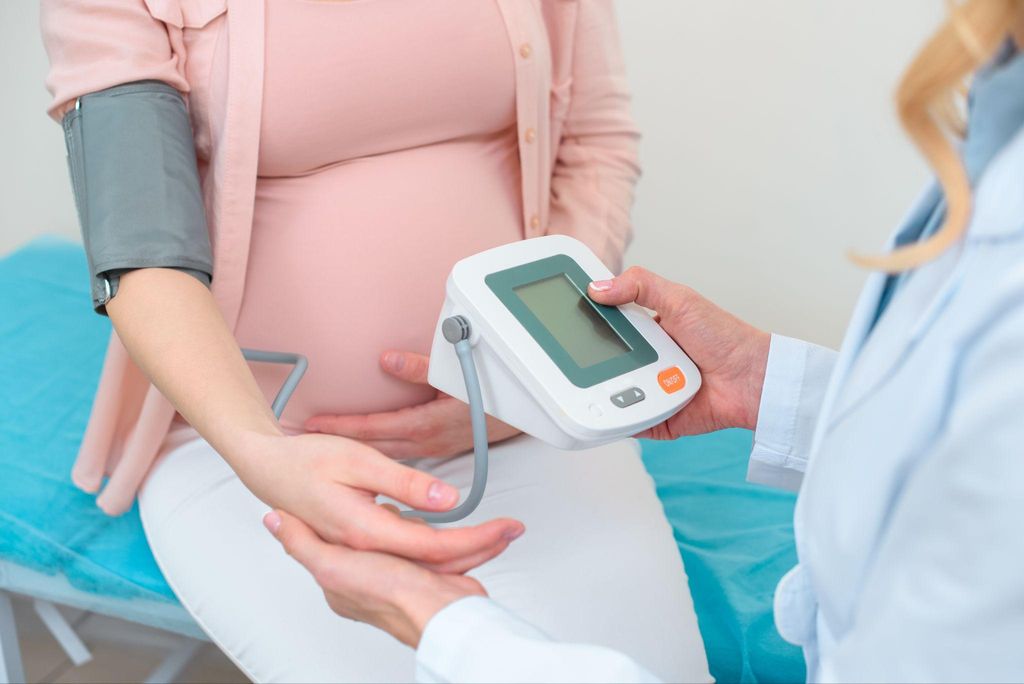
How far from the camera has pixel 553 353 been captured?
0.84 meters

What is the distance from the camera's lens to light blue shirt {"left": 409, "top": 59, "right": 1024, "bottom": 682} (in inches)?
19.3

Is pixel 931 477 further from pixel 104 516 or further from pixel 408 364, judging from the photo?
pixel 104 516

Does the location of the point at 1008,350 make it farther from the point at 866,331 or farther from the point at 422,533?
the point at 422,533

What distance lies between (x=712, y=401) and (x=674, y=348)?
78 mm

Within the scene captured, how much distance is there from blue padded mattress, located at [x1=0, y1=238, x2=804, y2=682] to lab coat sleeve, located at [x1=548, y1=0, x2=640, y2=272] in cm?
34

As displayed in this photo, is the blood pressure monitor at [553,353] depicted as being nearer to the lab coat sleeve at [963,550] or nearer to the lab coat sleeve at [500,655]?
the lab coat sleeve at [500,655]

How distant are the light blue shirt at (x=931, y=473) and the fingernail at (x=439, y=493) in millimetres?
163

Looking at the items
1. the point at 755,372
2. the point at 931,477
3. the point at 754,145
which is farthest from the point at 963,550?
the point at 754,145

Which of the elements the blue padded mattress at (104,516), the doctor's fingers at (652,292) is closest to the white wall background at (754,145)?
the blue padded mattress at (104,516)

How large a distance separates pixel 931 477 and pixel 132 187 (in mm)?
743

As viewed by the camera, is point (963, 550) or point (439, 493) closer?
point (963, 550)

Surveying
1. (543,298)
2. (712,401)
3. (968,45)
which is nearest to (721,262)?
(712,401)

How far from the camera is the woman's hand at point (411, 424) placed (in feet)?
3.48

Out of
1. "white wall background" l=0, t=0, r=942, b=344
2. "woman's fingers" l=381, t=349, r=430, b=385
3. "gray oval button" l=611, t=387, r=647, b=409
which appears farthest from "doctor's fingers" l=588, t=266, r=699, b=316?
"white wall background" l=0, t=0, r=942, b=344
